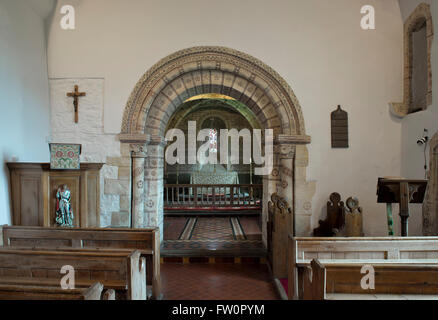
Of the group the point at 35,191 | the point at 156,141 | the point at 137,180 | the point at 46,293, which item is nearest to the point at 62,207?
the point at 35,191

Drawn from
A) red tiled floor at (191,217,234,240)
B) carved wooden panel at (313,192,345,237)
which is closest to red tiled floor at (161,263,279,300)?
carved wooden panel at (313,192,345,237)

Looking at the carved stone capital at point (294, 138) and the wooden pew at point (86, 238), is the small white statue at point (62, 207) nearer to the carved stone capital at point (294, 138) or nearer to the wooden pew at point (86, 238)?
the wooden pew at point (86, 238)

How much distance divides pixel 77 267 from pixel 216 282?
236cm

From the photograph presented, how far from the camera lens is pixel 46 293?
5.57ft

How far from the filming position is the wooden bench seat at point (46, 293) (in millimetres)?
1648

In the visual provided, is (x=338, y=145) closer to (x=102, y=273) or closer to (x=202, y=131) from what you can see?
(x=102, y=273)

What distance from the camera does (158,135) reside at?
572 centimetres

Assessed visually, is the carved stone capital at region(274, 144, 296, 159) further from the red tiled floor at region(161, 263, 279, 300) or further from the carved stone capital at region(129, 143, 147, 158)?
the carved stone capital at region(129, 143, 147, 158)

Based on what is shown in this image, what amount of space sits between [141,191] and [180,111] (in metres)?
8.03

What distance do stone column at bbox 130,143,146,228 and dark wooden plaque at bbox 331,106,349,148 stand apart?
3567 mm

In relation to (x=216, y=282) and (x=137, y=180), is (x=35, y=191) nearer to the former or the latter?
(x=137, y=180)

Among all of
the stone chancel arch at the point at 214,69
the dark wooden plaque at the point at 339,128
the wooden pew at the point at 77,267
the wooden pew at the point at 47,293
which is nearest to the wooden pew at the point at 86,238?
the wooden pew at the point at 77,267

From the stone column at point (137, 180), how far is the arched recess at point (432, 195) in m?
4.78
